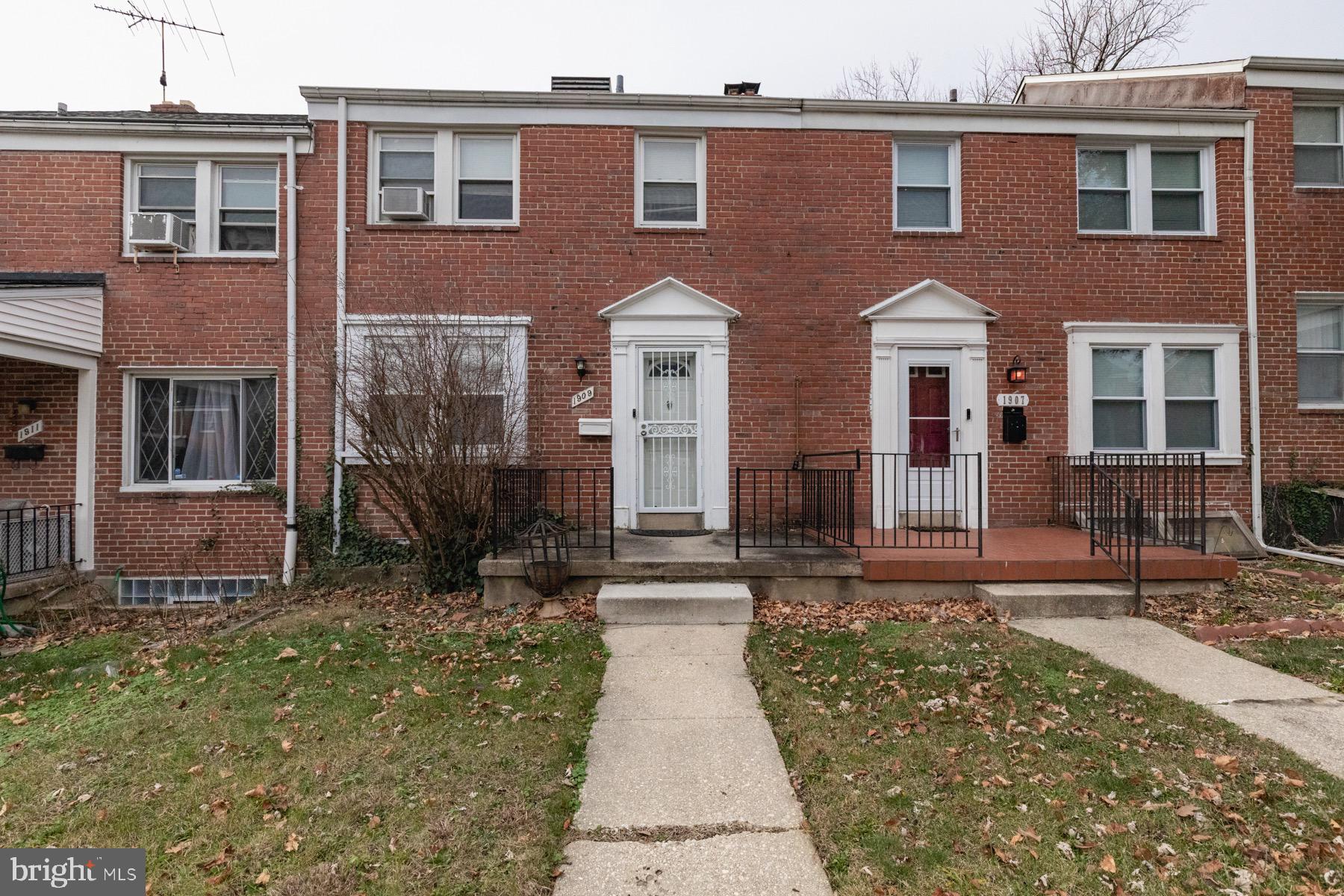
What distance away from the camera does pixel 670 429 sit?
8.55 meters

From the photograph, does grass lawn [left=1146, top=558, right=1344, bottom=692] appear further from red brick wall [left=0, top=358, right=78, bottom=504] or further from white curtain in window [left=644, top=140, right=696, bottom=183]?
red brick wall [left=0, top=358, right=78, bottom=504]

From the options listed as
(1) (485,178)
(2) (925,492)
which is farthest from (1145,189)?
(1) (485,178)

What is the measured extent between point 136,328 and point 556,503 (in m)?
5.63

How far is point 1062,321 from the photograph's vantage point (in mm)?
8773

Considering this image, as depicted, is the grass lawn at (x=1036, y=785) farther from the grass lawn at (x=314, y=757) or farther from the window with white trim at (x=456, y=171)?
the window with white trim at (x=456, y=171)

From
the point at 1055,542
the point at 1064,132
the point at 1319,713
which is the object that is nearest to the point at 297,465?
the point at 1055,542

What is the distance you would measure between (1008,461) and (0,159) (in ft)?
43.3

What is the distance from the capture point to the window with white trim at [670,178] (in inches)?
346

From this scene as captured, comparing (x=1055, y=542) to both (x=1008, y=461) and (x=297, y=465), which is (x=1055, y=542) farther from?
(x=297, y=465)

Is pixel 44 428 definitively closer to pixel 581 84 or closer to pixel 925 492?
pixel 581 84

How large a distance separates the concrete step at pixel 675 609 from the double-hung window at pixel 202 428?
532 cm

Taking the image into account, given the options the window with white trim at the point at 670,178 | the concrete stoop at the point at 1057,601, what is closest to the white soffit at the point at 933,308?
the window with white trim at the point at 670,178

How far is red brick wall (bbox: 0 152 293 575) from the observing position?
26.9 feet

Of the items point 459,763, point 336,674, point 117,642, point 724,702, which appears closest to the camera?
point 459,763
